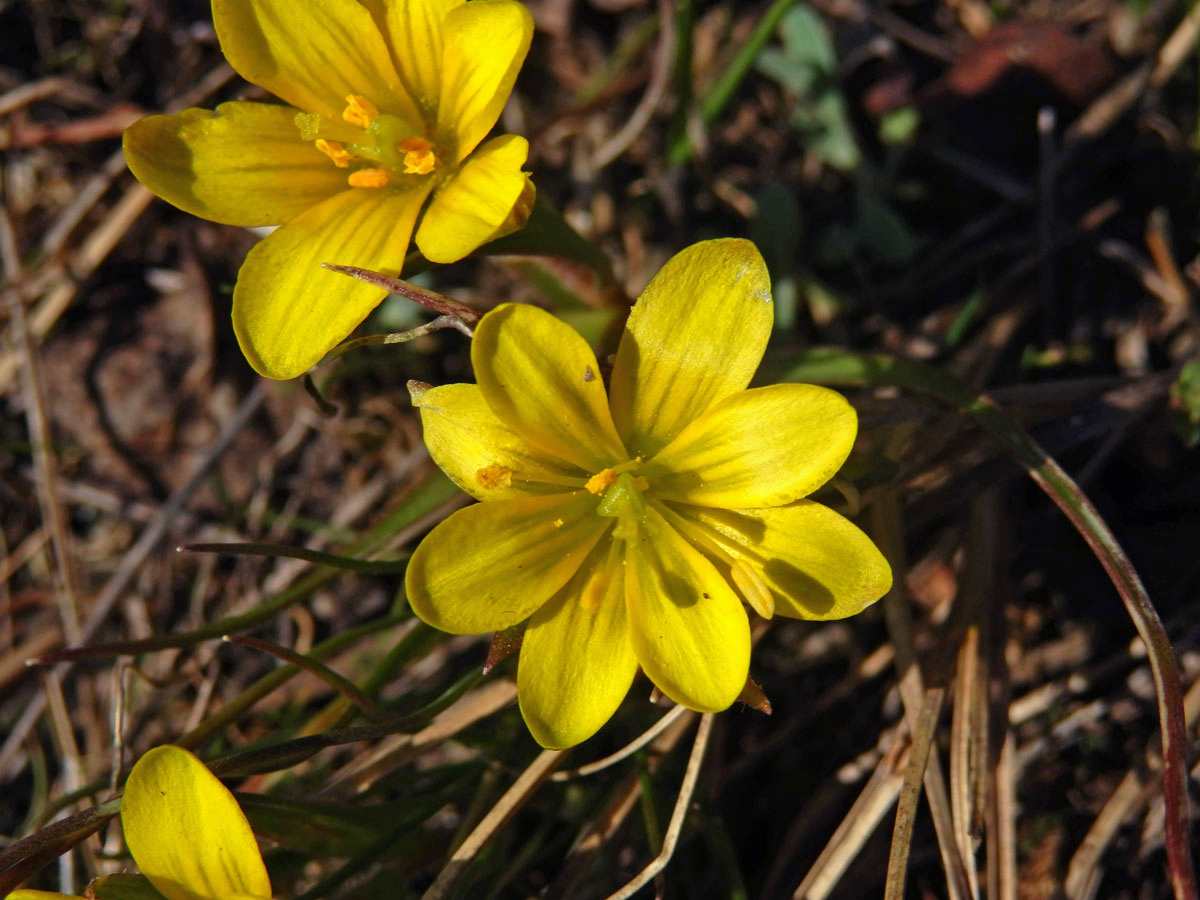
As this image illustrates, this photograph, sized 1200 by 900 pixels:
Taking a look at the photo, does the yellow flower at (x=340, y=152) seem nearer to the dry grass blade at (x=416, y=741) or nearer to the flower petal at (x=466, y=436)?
the flower petal at (x=466, y=436)

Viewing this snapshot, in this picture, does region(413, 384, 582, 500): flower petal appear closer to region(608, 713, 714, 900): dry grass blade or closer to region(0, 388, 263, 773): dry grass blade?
region(608, 713, 714, 900): dry grass blade

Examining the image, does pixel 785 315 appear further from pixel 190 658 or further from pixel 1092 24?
pixel 190 658

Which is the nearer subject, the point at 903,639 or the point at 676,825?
the point at 676,825

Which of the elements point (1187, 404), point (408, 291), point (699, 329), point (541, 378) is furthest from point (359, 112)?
point (1187, 404)

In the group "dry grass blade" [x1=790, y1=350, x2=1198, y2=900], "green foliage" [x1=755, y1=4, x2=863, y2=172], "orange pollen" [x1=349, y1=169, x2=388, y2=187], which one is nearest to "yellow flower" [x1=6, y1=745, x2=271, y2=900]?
"orange pollen" [x1=349, y1=169, x2=388, y2=187]

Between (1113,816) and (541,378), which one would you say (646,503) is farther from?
(1113,816)

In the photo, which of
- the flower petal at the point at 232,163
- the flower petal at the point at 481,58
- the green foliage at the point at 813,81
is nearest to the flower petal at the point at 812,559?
the flower petal at the point at 481,58
